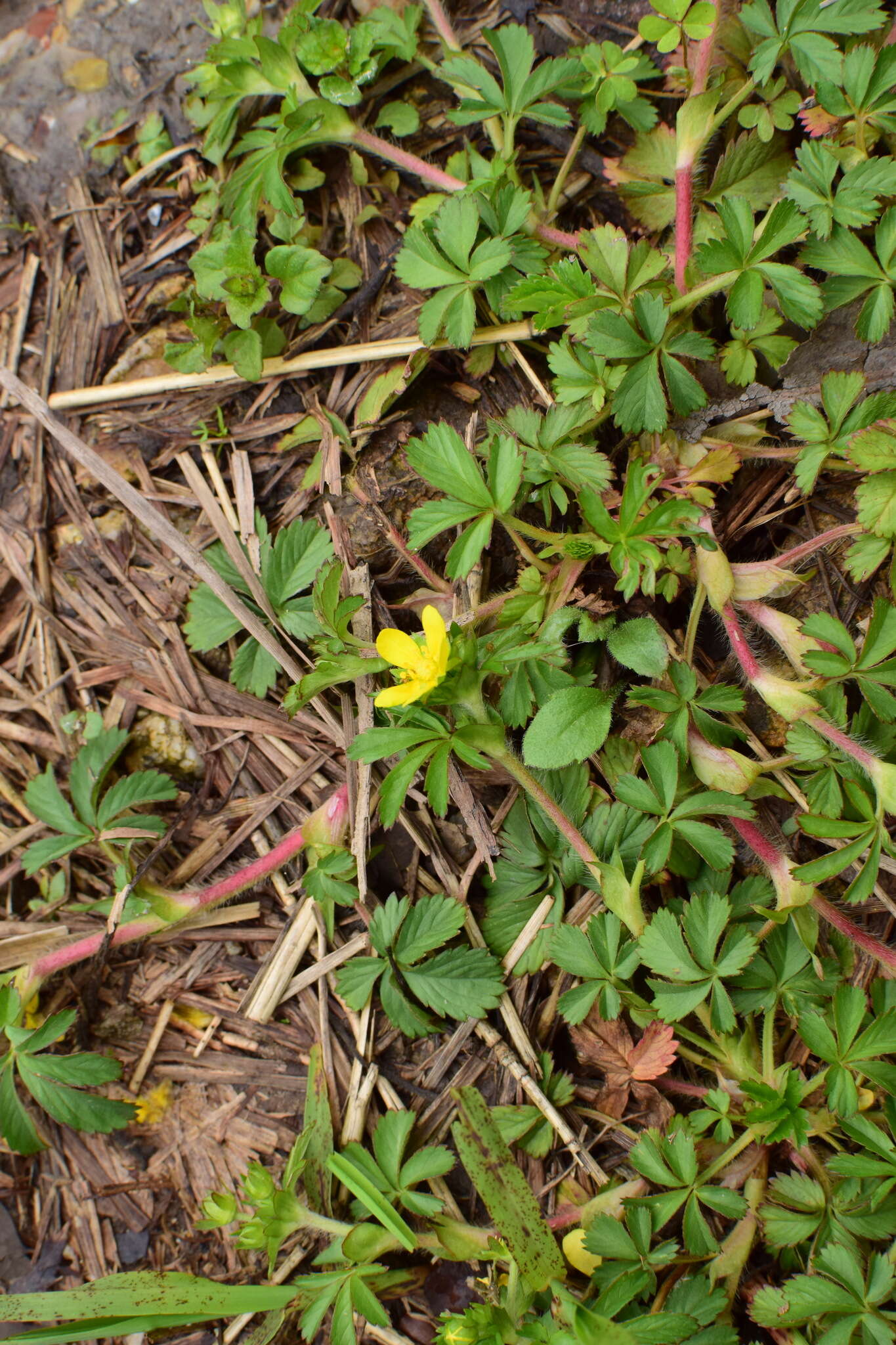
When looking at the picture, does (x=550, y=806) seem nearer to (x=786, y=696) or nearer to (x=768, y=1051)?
(x=786, y=696)

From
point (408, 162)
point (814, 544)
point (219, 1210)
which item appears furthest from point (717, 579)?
point (219, 1210)

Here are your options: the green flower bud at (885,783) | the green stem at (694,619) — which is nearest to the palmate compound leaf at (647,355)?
the green stem at (694,619)

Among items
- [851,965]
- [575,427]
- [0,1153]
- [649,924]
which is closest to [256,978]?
[0,1153]

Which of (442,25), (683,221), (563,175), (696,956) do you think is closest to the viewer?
(696,956)

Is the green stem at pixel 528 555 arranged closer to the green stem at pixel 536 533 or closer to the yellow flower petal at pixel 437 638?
the green stem at pixel 536 533

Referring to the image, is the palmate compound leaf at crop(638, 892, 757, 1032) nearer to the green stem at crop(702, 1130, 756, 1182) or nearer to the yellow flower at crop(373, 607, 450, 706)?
the green stem at crop(702, 1130, 756, 1182)

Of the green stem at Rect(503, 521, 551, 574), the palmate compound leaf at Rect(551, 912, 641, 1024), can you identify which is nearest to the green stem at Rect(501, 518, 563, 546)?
the green stem at Rect(503, 521, 551, 574)
